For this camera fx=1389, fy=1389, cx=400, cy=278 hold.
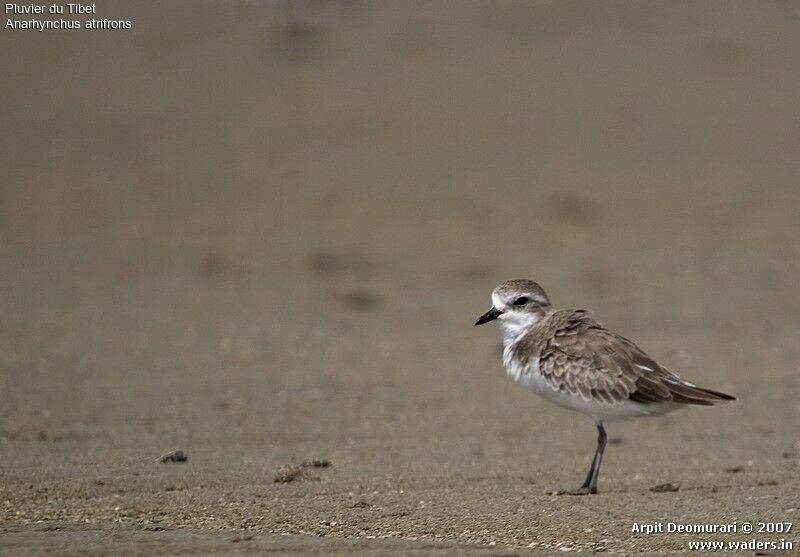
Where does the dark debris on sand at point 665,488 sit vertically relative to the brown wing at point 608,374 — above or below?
below

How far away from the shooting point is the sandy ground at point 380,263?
23.8ft

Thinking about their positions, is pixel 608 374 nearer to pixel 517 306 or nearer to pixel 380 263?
pixel 517 306

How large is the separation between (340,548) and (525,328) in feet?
8.35

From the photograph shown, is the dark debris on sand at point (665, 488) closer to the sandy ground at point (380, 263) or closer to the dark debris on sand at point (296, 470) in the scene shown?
the sandy ground at point (380, 263)

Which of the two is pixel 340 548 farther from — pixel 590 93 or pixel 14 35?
pixel 14 35

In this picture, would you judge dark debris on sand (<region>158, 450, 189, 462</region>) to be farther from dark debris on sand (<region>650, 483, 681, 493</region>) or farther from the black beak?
dark debris on sand (<region>650, 483, 681, 493</region>)

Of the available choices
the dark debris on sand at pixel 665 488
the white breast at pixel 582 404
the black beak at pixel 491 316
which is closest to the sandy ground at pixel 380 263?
the dark debris on sand at pixel 665 488

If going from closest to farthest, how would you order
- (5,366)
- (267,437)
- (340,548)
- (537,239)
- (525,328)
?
(340,548) < (525,328) < (267,437) < (5,366) < (537,239)

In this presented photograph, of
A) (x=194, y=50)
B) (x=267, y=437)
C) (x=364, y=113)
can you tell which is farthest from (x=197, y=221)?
(x=267, y=437)

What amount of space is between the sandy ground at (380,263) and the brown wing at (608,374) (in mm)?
514

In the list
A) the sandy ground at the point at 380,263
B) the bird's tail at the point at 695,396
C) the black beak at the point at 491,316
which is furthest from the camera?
the black beak at the point at 491,316

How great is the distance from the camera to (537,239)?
14.9 m

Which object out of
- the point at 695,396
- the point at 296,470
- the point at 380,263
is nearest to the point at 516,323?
the point at 695,396

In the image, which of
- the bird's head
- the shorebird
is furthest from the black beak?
the shorebird
